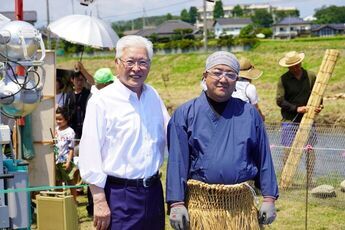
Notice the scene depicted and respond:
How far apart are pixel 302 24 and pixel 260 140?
115 m

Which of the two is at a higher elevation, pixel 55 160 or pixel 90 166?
pixel 90 166

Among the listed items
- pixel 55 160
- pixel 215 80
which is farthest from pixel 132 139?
pixel 55 160

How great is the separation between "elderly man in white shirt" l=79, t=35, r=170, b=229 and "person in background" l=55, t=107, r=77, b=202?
344 cm

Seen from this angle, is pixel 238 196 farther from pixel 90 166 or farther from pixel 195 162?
pixel 90 166

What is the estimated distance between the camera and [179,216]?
3.67 m

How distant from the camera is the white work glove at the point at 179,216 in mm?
3674

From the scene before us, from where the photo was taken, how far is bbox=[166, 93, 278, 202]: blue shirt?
3.63m

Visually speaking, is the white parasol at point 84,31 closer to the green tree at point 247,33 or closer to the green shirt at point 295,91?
the green shirt at point 295,91

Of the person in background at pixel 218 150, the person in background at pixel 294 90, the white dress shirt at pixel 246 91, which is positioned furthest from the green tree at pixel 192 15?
the person in background at pixel 218 150

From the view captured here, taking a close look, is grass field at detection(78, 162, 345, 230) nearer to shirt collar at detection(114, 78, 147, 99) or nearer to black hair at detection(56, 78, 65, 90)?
black hair at detection(56, 78, 65, 90)

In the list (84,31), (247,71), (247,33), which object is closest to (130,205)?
(247,71)

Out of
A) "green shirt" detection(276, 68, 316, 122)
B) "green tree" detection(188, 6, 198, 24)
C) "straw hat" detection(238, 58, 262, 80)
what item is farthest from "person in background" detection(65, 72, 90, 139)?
"green tree" detection(188, 6, 198, 24)

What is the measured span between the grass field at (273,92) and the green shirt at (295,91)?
3.63ft

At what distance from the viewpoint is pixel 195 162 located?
3.73m
